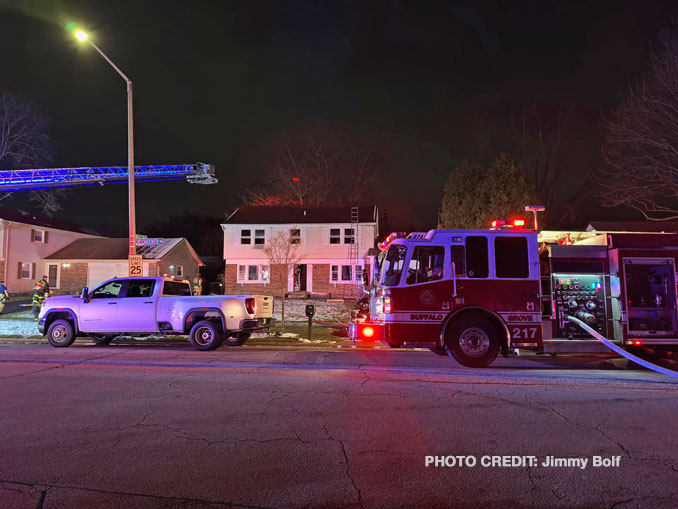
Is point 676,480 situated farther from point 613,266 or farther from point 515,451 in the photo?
point 613,266

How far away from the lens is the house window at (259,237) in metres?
34.2

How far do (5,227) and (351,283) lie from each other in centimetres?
2426

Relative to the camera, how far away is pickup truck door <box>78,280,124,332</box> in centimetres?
1205

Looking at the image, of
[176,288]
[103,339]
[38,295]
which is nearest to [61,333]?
[103,339]

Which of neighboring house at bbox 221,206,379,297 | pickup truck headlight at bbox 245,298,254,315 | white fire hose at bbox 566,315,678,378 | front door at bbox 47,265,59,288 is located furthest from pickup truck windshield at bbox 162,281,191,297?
front door at bbox 47,265,59,288

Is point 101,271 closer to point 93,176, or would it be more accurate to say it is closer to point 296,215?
point 93,176

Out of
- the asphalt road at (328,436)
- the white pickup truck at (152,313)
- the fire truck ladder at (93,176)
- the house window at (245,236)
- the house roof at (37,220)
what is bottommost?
the asphalt road at (328,436)

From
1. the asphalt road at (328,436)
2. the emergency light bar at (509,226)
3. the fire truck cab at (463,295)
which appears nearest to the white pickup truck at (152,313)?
the asphalt road at (328,436)

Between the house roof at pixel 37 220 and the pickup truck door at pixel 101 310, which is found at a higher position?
the house roof at pixel 37 220

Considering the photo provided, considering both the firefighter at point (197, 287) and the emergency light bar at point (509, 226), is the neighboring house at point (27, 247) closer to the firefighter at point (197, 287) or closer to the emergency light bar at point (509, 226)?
the firefighter at point (197, 287)

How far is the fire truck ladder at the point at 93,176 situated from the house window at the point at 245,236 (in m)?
4.98

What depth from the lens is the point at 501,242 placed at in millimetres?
8906

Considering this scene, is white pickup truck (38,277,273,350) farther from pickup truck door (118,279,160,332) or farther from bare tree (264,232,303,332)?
bare tree (264,232,303,332)

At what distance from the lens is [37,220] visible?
1412 inches
